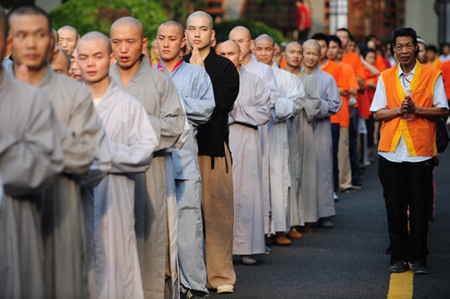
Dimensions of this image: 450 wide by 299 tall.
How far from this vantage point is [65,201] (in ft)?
16.3

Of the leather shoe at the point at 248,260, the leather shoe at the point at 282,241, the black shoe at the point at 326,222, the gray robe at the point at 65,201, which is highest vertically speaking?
the gray robe at the point at 65,201

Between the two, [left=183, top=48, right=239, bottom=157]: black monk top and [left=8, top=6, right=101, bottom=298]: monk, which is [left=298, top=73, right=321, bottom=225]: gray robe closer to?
[left=183, top=48, right=239, bottom=157]: black monk top

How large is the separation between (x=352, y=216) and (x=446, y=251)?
8.72 ft

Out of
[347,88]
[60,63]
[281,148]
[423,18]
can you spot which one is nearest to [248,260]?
[281,148]

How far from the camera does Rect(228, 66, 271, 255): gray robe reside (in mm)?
8938

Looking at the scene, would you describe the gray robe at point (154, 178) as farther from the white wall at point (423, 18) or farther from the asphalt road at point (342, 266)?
the white wall at point (423, 18)

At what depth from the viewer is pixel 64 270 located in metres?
4.94

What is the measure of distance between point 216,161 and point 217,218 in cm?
46

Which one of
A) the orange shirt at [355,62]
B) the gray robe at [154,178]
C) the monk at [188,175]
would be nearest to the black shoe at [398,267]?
the monk at [188,175]

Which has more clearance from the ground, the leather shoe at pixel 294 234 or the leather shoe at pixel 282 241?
the leather shoe at pixel 282 241

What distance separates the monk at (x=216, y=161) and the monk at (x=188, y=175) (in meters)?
0.54

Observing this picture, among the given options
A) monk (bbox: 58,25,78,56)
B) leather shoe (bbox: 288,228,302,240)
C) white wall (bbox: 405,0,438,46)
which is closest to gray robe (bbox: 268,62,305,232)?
leather shoe (bbox: 288,228,302,240)

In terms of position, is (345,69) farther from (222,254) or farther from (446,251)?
(222,254)

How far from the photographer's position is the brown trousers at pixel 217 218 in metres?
7.98
